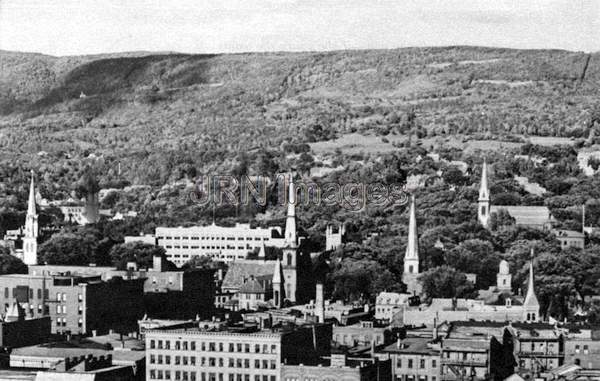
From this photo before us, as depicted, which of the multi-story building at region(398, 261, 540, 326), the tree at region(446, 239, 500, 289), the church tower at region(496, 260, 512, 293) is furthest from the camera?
the tree at region(446, 239, 500, 289)

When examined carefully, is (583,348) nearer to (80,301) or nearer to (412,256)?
(80,301)

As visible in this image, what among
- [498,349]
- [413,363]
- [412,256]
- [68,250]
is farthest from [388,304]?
[68,250]

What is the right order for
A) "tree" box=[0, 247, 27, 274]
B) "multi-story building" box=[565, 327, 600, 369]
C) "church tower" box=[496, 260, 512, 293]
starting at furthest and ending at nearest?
"tree" box=[0, 247, 27, 274], "church tower" box=[496, 260, 512, 293], "multi-story building" box=[565, 327, 600, 369]

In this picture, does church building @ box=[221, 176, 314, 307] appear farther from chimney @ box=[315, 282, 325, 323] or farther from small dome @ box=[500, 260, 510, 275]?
small dome @ box=[500, 260, 510, 275]

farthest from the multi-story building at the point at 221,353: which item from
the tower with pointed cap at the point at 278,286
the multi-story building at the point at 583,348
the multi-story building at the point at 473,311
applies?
the tower with pointed cap at the point at 278,286

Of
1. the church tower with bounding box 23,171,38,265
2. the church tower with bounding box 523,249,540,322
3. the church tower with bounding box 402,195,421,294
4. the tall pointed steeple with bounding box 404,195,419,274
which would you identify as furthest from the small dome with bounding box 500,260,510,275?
the church tower with bounding box 23,171,38,265

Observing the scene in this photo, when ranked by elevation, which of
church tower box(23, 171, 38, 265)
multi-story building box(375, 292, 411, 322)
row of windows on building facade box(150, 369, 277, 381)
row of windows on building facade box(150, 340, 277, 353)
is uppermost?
church tower box(23, 171, 38, 265)
